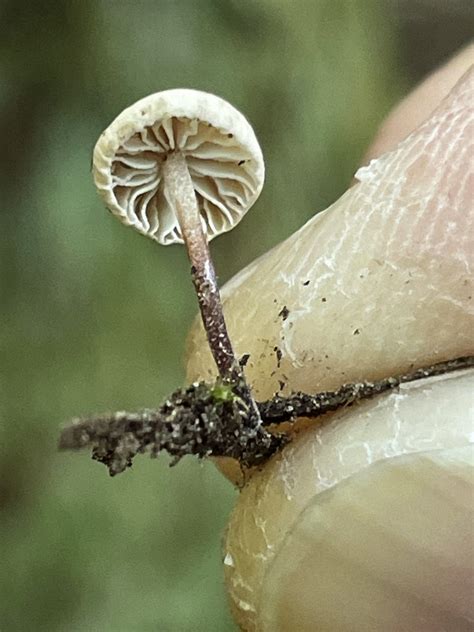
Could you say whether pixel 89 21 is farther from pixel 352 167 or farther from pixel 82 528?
pixel 82 528

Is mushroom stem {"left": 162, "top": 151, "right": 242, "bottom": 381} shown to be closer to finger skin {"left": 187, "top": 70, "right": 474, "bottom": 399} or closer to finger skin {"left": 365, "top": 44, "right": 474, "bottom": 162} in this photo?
finger skin {"left": 187, "top": 70, "right": 474, "bottom": 399}

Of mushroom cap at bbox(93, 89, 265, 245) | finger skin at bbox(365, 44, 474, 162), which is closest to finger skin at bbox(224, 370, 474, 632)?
mushroom cap at bbox(93, 89, 265, 245)

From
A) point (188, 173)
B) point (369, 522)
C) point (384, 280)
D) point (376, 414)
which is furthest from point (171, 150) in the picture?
point (369, 522)

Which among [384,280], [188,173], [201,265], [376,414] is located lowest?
[376,414]

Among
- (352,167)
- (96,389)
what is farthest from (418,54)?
(96,389)

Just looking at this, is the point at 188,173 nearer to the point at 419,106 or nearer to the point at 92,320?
the point at 419,106

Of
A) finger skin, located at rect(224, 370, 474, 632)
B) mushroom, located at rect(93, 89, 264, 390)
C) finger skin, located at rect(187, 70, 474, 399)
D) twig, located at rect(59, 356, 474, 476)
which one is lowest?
finger skin, located at rect(224, 370, 474, 632)

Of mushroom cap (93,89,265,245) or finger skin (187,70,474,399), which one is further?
finger skin (187,70,474,399)

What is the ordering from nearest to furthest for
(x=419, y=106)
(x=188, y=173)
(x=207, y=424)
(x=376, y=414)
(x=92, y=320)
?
(x=207, y=424) < (x=376, y=414) < (x=188, y=173) < (x=419, y=106) < (x=92, y=320)
